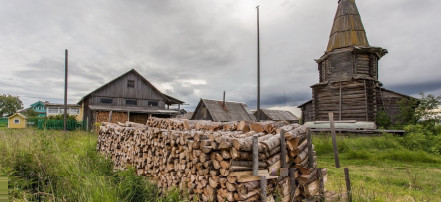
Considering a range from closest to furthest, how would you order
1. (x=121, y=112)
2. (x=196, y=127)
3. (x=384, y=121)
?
(x=196, y=127), (x=384, y=121), (x=121, y=112)

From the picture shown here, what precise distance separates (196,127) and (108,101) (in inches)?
944

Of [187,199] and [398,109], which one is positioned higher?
[398,109]

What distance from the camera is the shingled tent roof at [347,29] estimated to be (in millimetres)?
18797

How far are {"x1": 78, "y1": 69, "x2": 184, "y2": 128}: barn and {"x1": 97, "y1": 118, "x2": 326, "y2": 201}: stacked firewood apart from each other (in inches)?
813

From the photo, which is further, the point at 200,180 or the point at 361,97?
the point at 361,97

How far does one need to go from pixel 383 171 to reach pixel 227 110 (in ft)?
62.4

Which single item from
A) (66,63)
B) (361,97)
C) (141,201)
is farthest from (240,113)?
(141,201)

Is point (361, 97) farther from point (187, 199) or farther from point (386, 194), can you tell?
point (187, 199)

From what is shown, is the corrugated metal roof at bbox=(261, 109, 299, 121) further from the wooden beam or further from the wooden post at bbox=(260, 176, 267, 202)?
the wooden post at bbox=(260, 176, 267, 202)

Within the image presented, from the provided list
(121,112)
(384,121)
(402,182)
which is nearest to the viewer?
(402,182)

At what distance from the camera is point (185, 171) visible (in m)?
3.88

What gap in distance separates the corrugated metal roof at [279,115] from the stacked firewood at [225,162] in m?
33.6

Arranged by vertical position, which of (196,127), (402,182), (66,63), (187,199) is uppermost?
(66,63)

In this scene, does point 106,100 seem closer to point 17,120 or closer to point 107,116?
point 107,116
